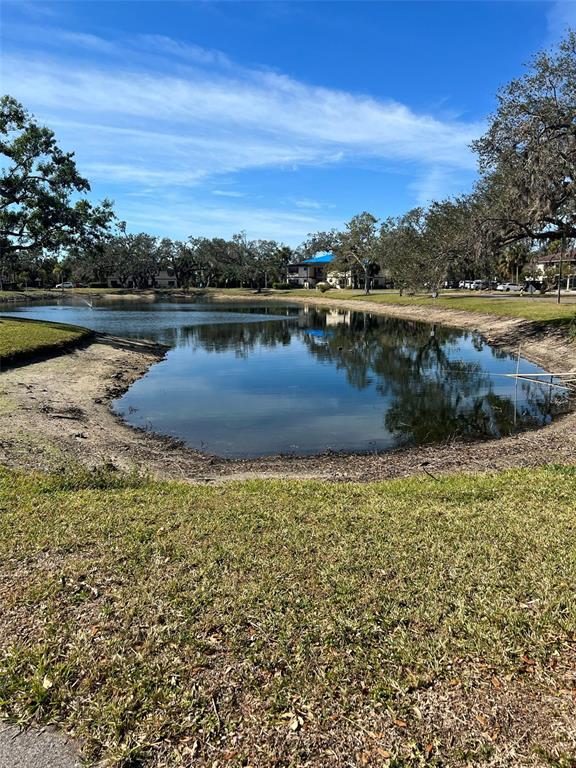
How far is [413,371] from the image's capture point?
2761cm

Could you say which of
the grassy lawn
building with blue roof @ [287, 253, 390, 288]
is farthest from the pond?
building with blue roof @ [287, 253, 390, 288]

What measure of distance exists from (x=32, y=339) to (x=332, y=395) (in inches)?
595

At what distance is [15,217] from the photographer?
31.8 metres

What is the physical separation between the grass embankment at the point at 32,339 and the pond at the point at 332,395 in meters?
4.75

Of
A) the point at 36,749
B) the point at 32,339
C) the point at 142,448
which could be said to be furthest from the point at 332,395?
the point at 36,749

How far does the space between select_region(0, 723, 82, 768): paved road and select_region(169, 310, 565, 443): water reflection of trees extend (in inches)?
508

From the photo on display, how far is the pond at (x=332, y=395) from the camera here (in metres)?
15.8

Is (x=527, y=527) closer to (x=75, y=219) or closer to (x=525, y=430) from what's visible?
(x=525, y=430)

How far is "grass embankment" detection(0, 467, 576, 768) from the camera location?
3.46 metres

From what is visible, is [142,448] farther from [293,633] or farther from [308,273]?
[308,273]

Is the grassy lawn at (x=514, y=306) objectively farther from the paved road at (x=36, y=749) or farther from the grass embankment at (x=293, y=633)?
the paved road at (x=36, y=749)

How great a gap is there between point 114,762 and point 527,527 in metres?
5.23

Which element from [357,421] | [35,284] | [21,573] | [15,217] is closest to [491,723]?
[21,573]

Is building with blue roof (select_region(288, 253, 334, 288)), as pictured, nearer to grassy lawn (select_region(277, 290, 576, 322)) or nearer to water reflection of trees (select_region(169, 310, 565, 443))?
grassy lawn (select_region(277, 290, 576, 322))
